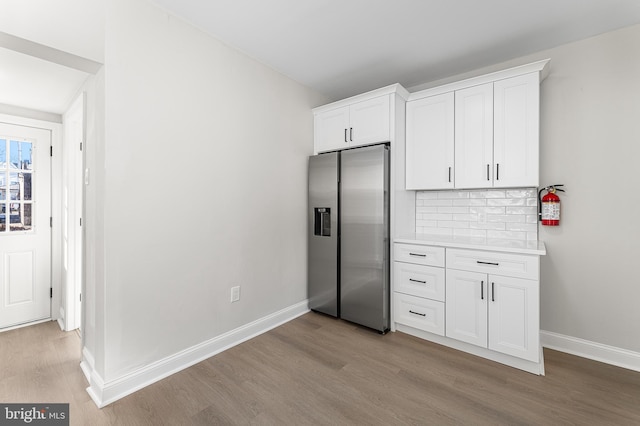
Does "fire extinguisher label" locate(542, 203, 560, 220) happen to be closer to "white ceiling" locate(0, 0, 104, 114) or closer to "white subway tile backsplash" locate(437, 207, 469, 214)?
"white subway tile backsplash" locate(437, 207, 469, 214)

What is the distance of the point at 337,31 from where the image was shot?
7.49 ft

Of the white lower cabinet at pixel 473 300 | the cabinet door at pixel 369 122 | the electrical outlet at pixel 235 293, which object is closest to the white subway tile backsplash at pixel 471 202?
the white lower cabinet at pixel 473 300

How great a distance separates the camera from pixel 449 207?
3021 mm

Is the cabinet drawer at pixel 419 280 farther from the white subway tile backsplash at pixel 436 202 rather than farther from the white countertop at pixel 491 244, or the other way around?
the white subway tile backsplash at pixel 436 202

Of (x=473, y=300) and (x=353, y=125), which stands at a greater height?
(x=353, y=125)

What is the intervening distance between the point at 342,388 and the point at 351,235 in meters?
1.42

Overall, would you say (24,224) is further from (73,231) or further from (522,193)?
(522,193)

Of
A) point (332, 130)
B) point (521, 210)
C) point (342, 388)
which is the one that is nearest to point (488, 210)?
point (521, 210)

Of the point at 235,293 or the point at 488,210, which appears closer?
the point at 235,293

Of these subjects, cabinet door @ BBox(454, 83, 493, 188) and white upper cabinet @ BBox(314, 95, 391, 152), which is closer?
cabinet door @ BBox(454, 83, 493, 188)

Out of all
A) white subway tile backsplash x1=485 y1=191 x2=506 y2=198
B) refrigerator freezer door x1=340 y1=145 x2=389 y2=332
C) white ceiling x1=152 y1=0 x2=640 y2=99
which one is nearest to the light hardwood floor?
refrigerator freezer door x1=340 y1=145 x2=389 y2=332

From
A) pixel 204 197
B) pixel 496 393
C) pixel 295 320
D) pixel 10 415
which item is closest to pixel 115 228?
pixel 204 197

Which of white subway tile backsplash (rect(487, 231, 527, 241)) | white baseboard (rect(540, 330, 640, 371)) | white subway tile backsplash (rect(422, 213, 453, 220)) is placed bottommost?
white baseboard (rect(540, 330, 640, 371))

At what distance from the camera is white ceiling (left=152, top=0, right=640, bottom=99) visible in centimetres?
199
